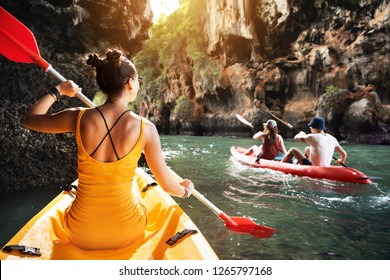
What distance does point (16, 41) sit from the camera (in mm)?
2152

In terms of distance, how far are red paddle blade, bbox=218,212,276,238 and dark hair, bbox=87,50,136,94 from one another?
4.54 feet

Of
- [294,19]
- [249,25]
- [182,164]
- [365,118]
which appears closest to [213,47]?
[249,25]

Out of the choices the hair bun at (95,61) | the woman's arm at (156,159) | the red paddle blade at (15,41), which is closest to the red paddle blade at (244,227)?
Result: the woman's arm at (156,159)

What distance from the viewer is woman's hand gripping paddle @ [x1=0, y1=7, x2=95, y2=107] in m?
2.15

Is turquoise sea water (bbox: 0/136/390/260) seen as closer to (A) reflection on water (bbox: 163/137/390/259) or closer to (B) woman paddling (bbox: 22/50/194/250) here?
(A) reflection on water (bbox: 163/137/390/259)

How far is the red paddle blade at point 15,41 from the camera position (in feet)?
7.04

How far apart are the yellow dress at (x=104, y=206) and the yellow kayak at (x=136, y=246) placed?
0.05 metres

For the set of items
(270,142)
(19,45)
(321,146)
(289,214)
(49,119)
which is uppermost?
(19,45)

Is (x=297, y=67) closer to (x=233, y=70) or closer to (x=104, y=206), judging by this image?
(x=233, y=70)

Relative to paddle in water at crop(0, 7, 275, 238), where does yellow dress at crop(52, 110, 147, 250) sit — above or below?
below

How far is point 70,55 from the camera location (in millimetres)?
4930

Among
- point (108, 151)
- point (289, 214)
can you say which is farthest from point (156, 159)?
point (289, 214)

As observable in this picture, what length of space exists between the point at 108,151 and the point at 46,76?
3.67 meters

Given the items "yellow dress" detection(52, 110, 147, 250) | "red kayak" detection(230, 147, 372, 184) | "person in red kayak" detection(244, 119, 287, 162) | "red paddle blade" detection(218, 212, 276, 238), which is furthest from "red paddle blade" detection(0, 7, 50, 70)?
"person in red kayak" detection(244, 119, 287, 162)
